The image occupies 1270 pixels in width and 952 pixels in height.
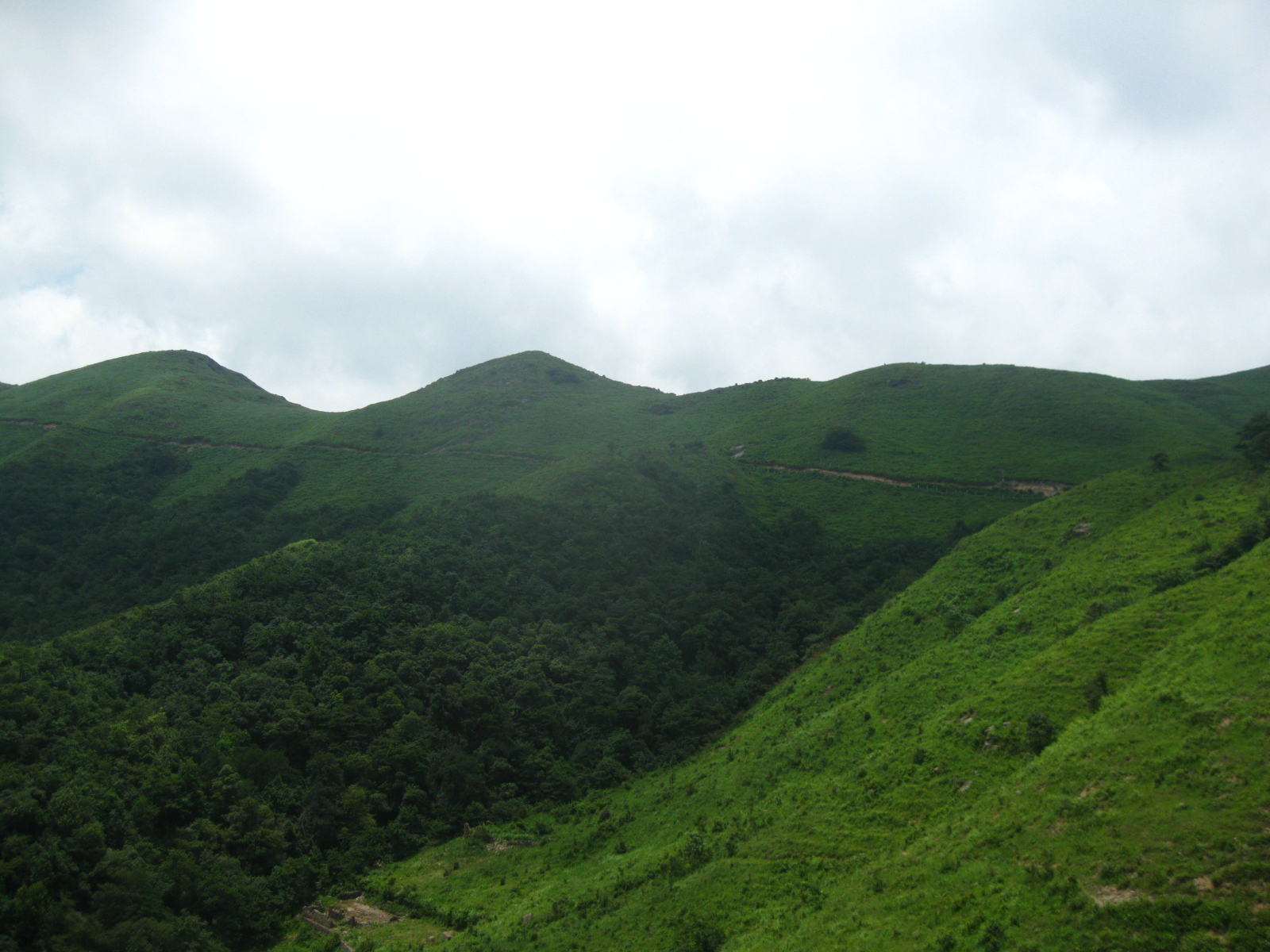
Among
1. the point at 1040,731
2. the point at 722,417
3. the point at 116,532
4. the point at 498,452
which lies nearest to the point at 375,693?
the point at 1040,731

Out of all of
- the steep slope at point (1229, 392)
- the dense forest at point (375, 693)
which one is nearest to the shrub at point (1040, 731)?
the dense forest at point (375, 693)

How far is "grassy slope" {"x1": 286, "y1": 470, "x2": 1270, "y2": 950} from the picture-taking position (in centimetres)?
1576

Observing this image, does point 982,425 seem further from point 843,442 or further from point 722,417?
point 722,417

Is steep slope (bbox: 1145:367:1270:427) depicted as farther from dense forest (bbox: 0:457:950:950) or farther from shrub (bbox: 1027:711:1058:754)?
shrub (bbox: 1027:711:1058:754)

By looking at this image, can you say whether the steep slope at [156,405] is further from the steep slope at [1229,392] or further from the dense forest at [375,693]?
the steep slope at [1229,392]

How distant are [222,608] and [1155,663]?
161ft

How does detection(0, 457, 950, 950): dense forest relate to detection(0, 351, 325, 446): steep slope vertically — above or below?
below

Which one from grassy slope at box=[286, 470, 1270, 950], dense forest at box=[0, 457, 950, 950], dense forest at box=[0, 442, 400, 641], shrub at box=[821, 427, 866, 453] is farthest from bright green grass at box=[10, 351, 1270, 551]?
grassy slope at box=[286, 470, 1270, 950]

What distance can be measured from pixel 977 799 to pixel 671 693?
30.0 meters

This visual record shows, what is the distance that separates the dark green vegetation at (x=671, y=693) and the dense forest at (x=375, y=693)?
212 mm

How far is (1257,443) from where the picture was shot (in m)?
47.8

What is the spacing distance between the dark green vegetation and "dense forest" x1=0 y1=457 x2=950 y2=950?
8.3 inches

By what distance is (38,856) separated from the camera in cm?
2695

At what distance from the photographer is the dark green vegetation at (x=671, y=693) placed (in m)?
19.0
